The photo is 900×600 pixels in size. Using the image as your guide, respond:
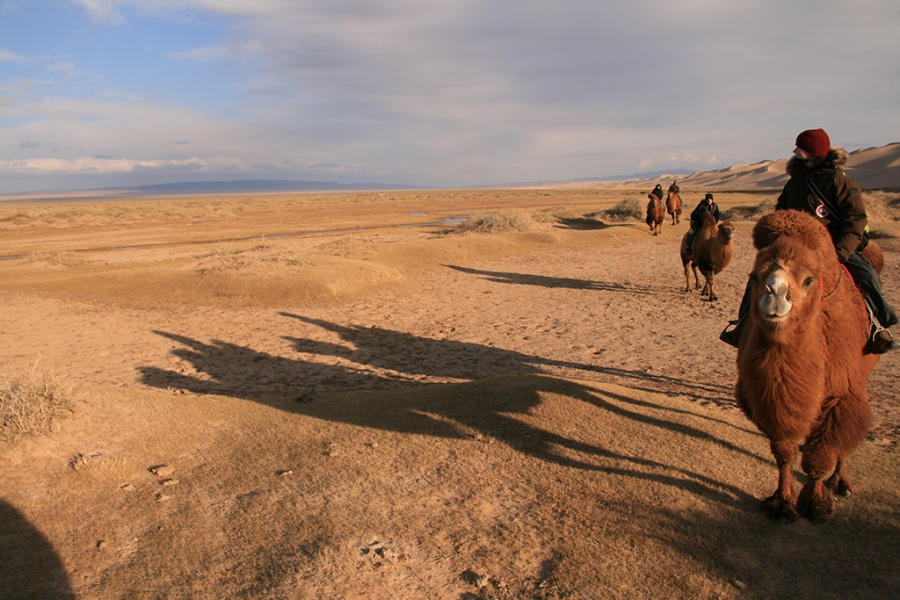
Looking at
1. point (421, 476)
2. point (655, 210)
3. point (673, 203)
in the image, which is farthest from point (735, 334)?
point (673, 203)

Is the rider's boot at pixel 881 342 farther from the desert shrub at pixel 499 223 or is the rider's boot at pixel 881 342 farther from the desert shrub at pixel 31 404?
the desert shrub at pixel 499 223

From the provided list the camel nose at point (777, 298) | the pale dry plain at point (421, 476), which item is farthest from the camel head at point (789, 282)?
the pale dry plain at point (421, 476)

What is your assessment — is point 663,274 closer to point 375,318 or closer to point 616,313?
point 616,313

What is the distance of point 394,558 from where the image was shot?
10.9ft

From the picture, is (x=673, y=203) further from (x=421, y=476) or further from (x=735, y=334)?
(x=421, y=476)

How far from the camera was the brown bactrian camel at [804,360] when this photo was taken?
3148mm

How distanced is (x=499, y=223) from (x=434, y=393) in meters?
19.9

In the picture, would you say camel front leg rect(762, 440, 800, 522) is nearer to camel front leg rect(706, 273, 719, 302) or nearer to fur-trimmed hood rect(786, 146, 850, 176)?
fur-trimmed hood rect(786, 146, 850, 176)

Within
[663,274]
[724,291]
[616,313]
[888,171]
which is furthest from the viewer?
[888,171]

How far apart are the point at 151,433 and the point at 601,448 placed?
4.16 metres

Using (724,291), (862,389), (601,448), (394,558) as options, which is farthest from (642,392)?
(724,291)

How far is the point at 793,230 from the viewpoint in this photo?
359 centimetres

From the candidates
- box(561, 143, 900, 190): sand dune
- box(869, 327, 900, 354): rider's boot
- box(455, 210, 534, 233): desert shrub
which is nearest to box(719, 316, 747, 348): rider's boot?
box(869, 327, 900, 354): rider's boot

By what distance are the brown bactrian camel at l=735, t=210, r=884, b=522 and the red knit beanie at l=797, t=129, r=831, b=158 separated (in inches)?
40.4
